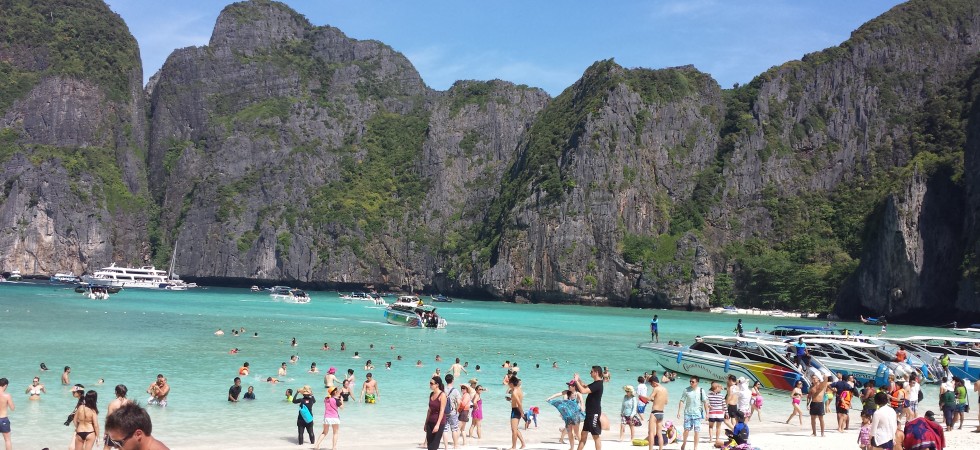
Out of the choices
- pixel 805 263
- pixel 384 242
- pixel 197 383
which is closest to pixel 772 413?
pixel 197 383

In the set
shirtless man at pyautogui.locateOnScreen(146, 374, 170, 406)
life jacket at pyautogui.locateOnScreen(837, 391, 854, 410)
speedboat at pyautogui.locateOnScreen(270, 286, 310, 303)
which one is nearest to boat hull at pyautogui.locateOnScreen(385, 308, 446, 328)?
shirtless man at pyautogui.locateOnScreen(146, 374, 170, 406)

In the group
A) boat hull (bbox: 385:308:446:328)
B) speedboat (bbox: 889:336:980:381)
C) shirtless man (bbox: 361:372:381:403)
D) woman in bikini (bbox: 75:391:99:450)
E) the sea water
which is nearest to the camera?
woman in bikini (bbox: 75:391:99:450)

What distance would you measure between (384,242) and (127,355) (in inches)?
6318

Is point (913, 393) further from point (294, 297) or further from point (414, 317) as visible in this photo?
point (294, 297)

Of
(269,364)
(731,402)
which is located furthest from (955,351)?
(269,364)

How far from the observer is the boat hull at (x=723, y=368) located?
1339 inches

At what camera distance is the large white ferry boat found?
533ft

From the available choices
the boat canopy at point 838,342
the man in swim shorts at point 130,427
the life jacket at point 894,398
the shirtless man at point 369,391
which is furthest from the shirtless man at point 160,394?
the boat canopy at point 838,342

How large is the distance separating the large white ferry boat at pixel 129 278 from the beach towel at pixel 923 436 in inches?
6457

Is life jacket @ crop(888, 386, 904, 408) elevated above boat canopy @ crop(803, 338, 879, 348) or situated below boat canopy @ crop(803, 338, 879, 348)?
below

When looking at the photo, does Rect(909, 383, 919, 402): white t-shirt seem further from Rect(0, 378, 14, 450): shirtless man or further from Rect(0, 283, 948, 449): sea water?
Rect(0, 378, 14, 450): shirtless man

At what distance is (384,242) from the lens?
199500 millimetres

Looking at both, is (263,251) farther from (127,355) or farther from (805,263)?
(127,355)

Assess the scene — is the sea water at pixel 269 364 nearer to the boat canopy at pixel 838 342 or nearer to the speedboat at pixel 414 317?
the speedboat at pixel 414 317
